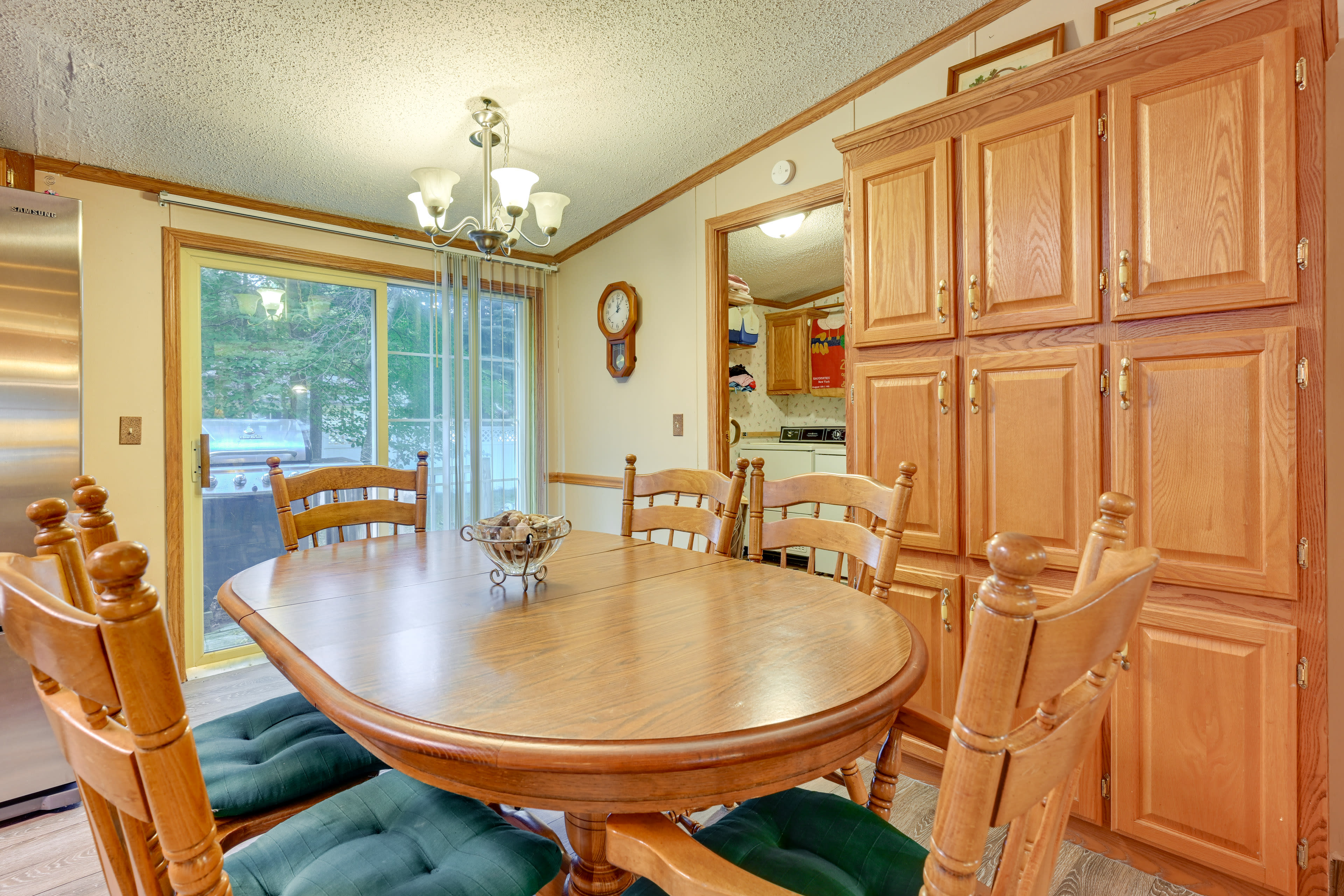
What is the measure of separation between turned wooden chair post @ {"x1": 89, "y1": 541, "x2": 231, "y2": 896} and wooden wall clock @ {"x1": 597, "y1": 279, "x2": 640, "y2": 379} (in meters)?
3.27

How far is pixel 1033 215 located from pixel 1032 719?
169cm

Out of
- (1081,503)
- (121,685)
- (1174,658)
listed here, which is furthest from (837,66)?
(121,685)

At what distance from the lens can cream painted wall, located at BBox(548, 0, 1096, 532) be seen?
243 centimetres

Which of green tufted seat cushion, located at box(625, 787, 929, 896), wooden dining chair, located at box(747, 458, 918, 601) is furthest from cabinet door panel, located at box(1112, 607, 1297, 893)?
green tufted seat cushion, located at box(625, 787, 929, 896)

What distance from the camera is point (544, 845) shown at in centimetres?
103

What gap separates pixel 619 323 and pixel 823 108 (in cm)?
158

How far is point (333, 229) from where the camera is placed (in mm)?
3359

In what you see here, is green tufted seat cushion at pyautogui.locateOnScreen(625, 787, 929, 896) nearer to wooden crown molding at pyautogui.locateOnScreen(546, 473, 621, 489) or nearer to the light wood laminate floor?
the light wood laminate floor

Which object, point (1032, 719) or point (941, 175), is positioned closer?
point (1032, 719)

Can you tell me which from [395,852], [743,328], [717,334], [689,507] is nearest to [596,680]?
[395,852]

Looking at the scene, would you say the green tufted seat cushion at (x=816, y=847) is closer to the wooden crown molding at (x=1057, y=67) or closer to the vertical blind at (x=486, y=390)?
the wooden crown molding at (x=1057, y=67)

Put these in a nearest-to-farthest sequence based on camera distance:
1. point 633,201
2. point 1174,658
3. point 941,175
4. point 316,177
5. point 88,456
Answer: point 1174,658
point 941,175
point 88,456
point 316,177
point 633,201

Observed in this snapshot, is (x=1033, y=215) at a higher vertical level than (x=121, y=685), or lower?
higher

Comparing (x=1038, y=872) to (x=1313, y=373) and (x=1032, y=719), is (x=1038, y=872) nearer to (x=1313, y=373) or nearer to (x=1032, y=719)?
(x=1032, y=719)
